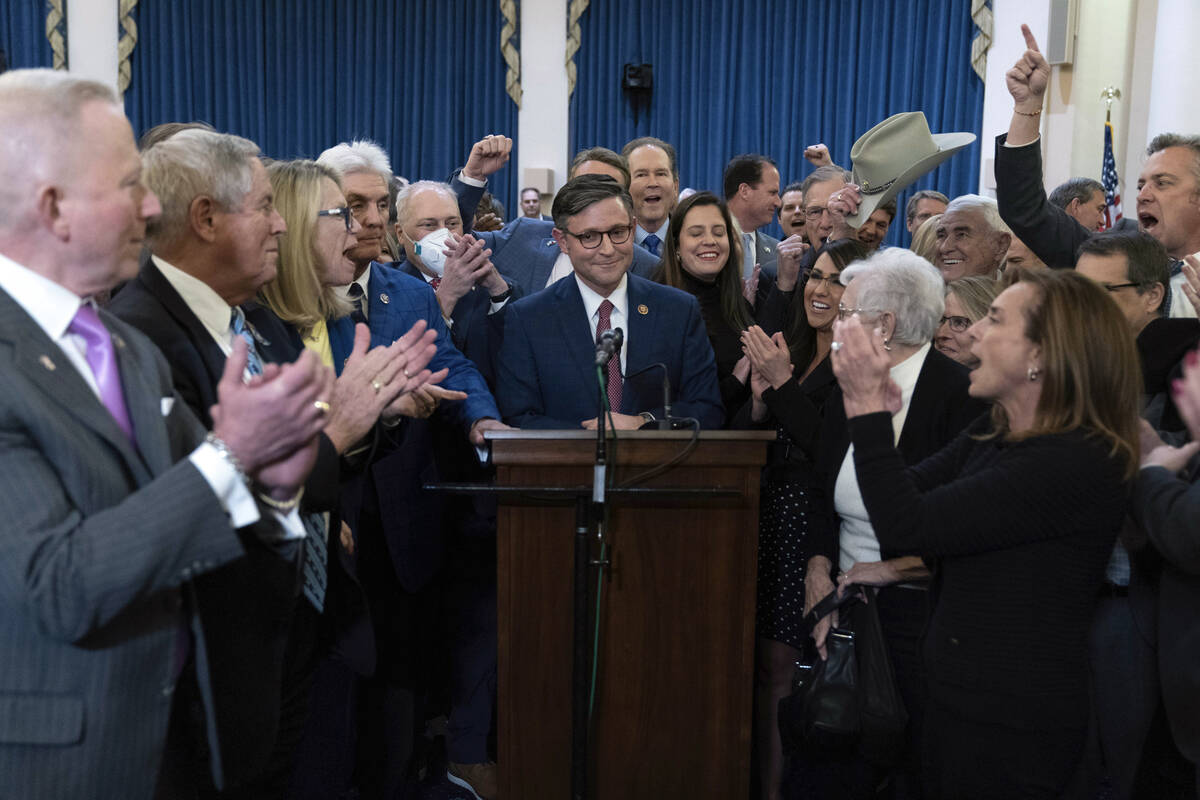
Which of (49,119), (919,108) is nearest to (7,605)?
(49,119)

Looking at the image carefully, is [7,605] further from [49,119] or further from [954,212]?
[954,212]

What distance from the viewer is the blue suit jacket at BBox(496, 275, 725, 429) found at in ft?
9.76

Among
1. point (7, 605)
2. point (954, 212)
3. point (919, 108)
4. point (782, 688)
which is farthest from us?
point (919, 108)

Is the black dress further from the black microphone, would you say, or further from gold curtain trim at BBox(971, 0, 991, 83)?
gold curtain trim at BBox(971, 0, 991, 83)

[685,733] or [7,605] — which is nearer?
[7,605]

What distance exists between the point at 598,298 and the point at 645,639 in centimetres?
104

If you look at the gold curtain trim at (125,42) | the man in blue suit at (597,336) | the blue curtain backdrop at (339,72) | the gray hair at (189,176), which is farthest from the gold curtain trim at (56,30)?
the gray hair at (189,176)

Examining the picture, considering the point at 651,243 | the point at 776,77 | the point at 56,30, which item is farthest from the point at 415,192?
the point at 56,30

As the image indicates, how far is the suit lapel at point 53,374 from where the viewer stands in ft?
4.13

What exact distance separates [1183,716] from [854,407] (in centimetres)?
87

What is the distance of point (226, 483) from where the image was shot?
1.29 m

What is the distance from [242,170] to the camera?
196 centimetres

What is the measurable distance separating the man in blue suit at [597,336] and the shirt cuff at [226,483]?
5.23ft

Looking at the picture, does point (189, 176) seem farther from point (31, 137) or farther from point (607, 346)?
point (607, 346)
